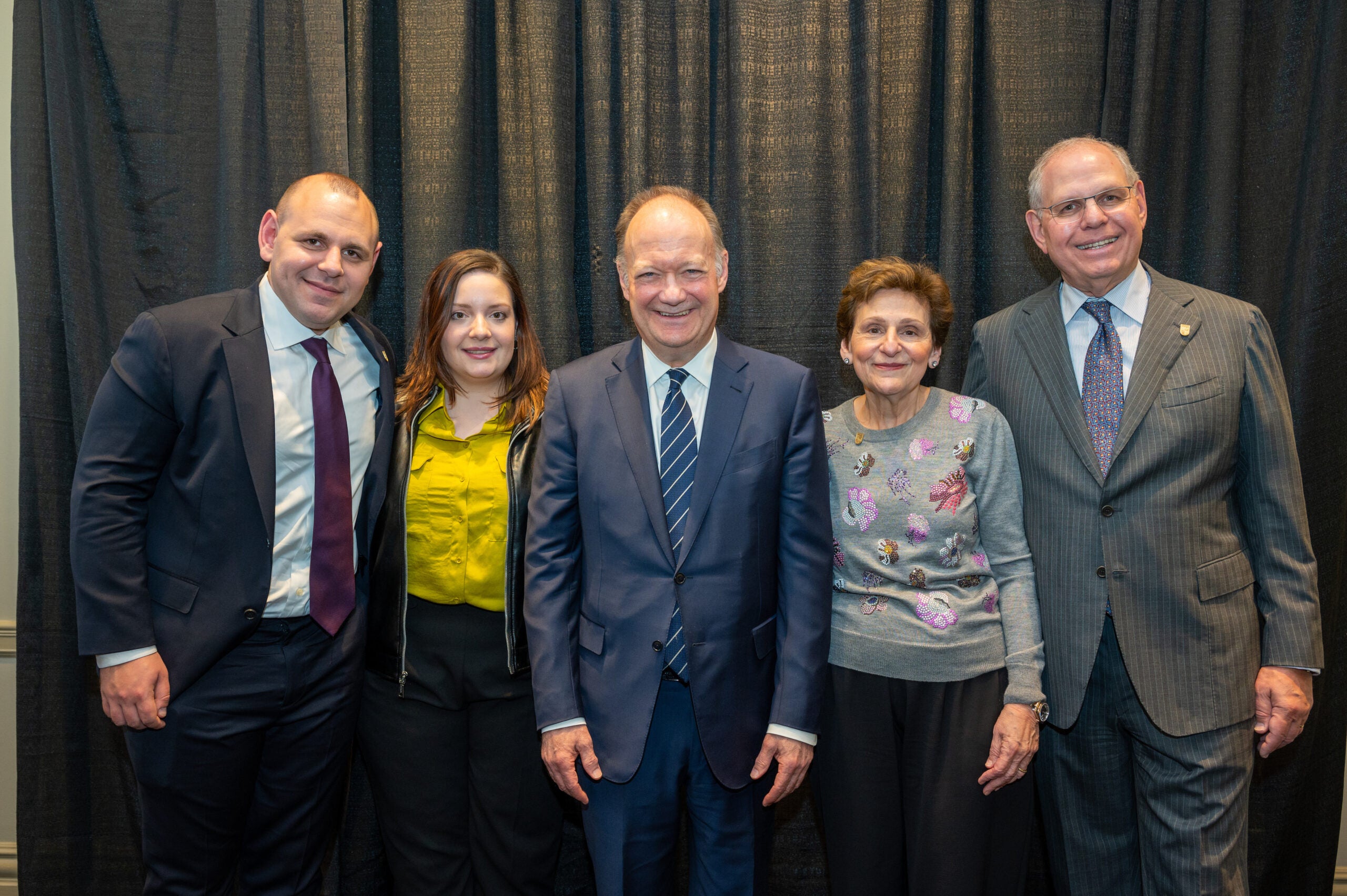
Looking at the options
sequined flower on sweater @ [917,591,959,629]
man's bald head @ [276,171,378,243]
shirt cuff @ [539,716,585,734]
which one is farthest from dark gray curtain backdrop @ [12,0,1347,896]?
shirt cuff @ [539,716,585,734]

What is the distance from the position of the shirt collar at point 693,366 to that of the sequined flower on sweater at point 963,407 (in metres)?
0.54

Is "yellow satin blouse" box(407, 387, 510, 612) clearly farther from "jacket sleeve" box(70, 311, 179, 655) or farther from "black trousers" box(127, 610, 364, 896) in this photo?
"jacket sleeve" box(70, 311, 179, 655)

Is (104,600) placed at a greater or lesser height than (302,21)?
lesser

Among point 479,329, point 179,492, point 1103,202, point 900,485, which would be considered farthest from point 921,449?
point 179,492

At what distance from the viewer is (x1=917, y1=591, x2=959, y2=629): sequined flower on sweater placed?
1662 mm

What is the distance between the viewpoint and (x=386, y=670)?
1.89 m

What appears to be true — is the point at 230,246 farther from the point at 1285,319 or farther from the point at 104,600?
the point at 1285,319

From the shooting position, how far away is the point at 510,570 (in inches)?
71.9

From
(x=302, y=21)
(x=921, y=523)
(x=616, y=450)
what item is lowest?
(x=921, y=523)

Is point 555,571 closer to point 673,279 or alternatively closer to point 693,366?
point 693,366

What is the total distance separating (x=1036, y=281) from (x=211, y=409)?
2202 millimetres

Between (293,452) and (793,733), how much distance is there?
4.09 ft

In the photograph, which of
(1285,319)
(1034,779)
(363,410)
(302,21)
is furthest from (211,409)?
(1285,319)

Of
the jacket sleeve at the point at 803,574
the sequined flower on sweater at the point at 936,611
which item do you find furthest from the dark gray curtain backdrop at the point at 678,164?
the sequined flower on sweater at the point at 936,611
